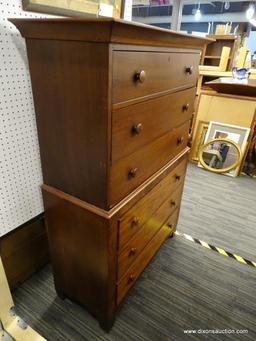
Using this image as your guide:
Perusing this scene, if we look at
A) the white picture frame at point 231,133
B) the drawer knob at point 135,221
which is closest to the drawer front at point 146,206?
the drawer knob at point 135,221

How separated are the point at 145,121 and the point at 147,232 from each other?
68cm

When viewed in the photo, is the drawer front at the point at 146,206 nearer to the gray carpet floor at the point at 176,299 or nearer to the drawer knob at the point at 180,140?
the drawer knob at the point at 180,140

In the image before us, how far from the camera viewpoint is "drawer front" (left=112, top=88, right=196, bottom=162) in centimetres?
85

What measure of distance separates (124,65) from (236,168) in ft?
8.78

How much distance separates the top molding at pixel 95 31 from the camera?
65cm

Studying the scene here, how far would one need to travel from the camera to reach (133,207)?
110cm

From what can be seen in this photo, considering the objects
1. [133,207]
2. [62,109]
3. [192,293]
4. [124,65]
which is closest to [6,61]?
[62,109]

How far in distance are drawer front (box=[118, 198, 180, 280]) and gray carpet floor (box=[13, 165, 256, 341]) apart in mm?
349

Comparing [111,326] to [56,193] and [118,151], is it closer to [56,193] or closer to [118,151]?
[56,193]

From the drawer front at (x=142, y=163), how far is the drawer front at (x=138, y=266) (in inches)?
20.6

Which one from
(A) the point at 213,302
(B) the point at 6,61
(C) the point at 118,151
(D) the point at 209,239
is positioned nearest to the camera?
(C) the point at 118,151

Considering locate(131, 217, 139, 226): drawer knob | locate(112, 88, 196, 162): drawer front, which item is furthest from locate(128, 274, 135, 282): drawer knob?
locate(112, 88, 196, 162): drawer front
